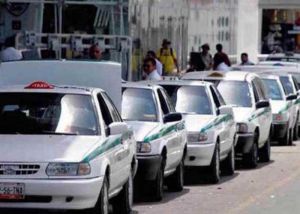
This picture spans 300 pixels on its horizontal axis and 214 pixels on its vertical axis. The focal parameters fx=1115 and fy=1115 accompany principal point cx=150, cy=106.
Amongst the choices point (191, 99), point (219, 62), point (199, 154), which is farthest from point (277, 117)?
point (199, 154)

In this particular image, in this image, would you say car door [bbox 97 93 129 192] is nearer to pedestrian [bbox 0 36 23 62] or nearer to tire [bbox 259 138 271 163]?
tire [bbox 259 138 271 163]

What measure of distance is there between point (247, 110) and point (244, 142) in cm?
93

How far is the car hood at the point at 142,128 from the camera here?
1544 centimetres

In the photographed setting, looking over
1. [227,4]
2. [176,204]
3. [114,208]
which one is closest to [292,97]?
[176,204]

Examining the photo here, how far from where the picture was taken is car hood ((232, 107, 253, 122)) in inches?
830

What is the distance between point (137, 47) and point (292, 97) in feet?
19.1

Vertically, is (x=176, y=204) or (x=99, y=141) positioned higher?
(x=99, y=141)

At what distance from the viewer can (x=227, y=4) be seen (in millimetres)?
46562

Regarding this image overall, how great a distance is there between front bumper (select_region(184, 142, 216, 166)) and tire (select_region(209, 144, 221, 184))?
269 mm

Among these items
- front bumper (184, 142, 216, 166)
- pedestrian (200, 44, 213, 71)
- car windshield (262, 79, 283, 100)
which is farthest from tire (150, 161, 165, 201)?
pedestrian (200, 44, 213, 71)

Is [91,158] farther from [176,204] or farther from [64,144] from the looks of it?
[176,204]

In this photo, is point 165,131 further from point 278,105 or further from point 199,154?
point 278,105

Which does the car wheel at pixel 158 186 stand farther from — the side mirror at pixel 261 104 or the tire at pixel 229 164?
the side mirror at pixel 261 104

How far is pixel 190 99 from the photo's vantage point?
19219mm
